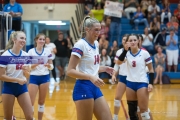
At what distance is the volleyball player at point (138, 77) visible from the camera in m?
5.72

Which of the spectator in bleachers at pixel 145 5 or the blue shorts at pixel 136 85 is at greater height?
the spectator in bleachers at pixel 145 5

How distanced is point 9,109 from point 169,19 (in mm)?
12860

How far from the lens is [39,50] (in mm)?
6668

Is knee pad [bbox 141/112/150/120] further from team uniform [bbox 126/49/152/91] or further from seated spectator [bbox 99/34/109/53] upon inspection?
seated spectator [bbox 99/34/109/53]

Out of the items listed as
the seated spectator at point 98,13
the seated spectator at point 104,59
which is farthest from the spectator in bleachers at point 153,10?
the seated spectator at point 104,59

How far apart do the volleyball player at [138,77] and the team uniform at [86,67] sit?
5.86ft

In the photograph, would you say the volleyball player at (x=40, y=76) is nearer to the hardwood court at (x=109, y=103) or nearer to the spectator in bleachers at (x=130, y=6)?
the hardwood court at (x=109, y=103)

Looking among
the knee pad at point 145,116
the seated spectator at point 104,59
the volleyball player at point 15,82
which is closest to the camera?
the volleyball player at point 15,82

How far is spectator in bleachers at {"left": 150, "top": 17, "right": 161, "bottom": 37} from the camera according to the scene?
15375 millimetres

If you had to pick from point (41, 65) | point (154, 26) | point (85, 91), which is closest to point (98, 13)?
point (154, 26)

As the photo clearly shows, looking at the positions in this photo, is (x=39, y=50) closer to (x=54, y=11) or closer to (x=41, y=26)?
(x=54, y=11)

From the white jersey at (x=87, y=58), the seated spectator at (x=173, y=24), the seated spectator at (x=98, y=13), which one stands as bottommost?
the white jersey at (x=87, y=58)

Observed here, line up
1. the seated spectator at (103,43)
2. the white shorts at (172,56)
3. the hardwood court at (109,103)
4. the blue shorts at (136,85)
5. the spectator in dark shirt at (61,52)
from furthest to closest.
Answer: the spectator in dark shirt at (61,52)
the white shorts at (172,56)
the seated spectator at (103,43)
the hardwood court at (109,103)
the blue shorts at (136,85)

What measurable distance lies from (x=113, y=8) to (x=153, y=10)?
2730mm
